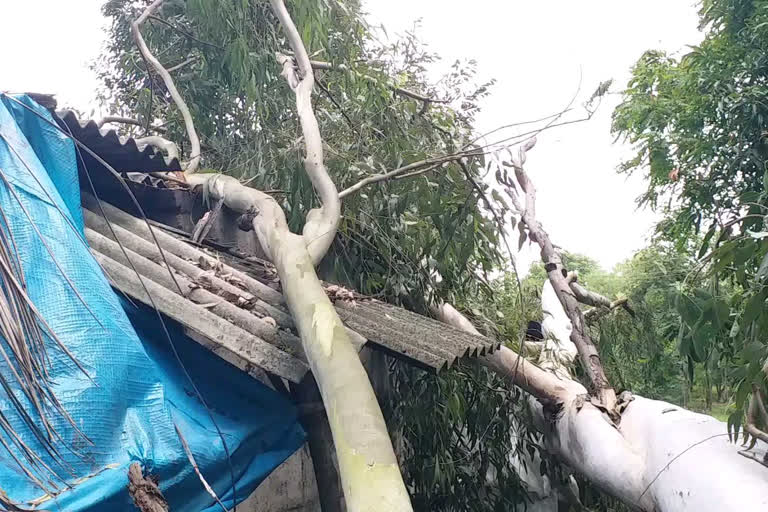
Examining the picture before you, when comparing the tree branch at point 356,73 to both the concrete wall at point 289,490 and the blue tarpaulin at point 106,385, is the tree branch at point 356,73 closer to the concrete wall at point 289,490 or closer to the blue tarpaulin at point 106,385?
the blue tarpaulin at point 106,385

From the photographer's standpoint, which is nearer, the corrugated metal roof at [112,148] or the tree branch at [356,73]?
the corrugated metal roof at [112,148]

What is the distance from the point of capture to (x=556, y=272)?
3682 millimetres

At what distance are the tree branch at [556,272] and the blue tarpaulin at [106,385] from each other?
1.74 m

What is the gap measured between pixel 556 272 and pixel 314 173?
1.59 metres

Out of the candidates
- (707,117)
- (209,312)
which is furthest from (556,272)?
(707,117)

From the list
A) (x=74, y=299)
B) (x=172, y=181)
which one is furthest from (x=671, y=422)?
(x=172, y=181)

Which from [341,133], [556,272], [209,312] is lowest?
[209,312]

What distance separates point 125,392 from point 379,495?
2.46 ft

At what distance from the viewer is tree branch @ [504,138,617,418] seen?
10.8ft

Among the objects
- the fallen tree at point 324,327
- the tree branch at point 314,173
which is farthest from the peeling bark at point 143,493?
the tree branch at point 314,173

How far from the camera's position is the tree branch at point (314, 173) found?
8.56 ft

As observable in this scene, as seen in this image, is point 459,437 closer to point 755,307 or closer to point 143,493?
point 755,307

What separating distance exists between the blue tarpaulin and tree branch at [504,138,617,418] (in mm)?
1740

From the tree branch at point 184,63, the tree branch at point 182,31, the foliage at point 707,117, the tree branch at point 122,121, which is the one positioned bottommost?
the tree branch at point 122,121
